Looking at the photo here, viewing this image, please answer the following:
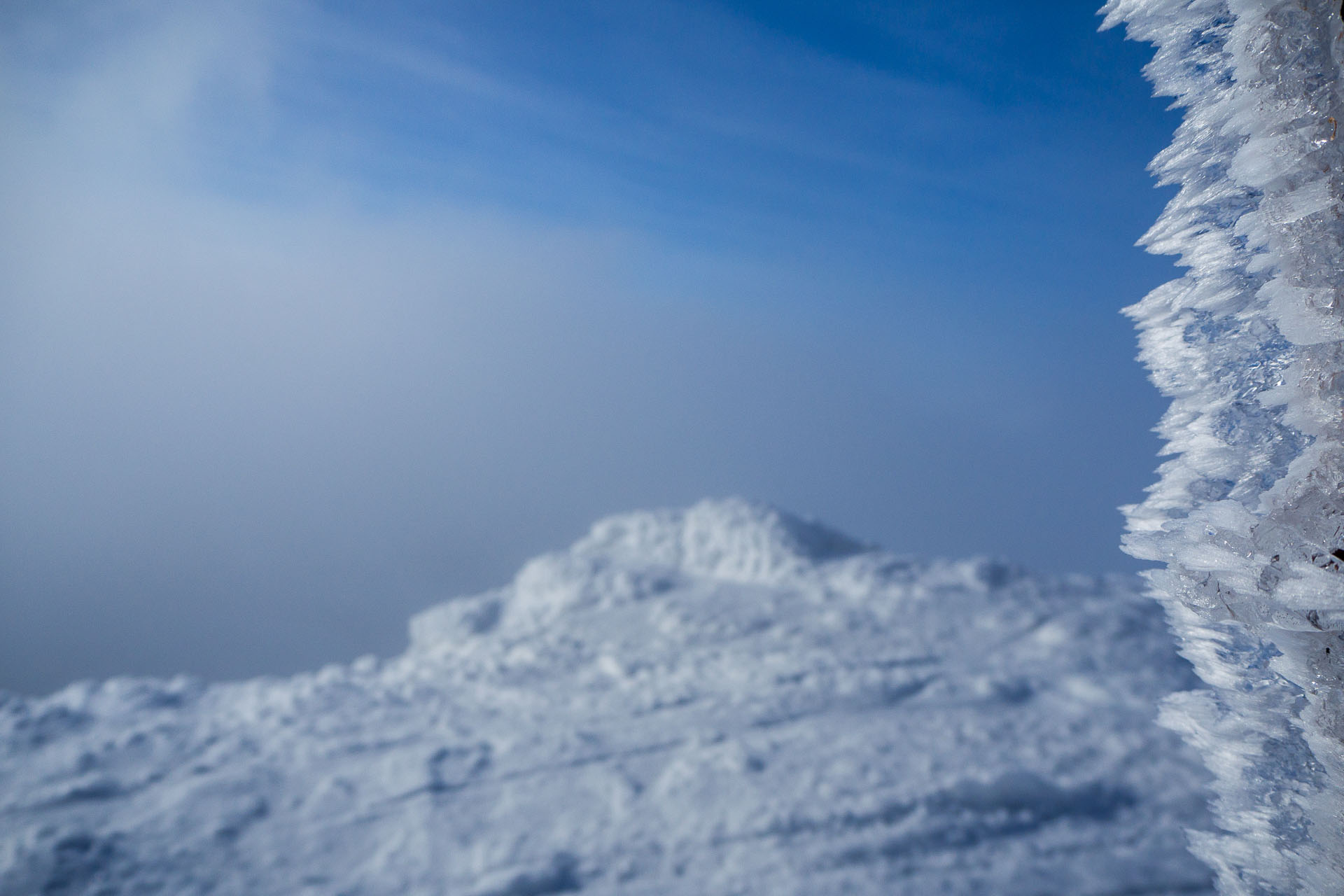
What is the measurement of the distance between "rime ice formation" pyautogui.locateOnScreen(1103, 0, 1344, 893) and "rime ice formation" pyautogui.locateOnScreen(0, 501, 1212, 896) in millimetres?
823

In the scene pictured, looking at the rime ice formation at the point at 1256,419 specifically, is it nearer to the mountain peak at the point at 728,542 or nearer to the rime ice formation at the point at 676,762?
the rime ice formation at the point at 676,762

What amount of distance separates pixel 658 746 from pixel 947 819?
1.68 ft

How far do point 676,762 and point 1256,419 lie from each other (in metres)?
1.17

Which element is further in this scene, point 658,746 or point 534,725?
point 534,725

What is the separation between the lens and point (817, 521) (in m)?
2.37

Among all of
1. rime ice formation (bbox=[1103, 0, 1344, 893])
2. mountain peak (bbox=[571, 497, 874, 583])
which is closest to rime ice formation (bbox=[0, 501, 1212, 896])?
mountain peak (bbox=[571, 497, 874, 583])

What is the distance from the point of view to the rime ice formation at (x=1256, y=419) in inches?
9.9

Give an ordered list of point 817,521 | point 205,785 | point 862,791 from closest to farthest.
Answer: point 862,791 < point 205,785 < point 817,521

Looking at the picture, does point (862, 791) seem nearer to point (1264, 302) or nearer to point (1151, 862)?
point (1151, 862)

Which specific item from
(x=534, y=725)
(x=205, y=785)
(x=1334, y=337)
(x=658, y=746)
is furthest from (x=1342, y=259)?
(x=205, y=785)

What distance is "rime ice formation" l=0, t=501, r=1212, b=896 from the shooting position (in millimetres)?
1058

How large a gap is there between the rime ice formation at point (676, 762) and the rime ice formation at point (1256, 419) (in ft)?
2.70

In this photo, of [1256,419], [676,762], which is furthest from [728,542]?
[1256,419]

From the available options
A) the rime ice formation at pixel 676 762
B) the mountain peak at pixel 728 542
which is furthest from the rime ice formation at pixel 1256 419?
the mountain peak at pixel 728 542
